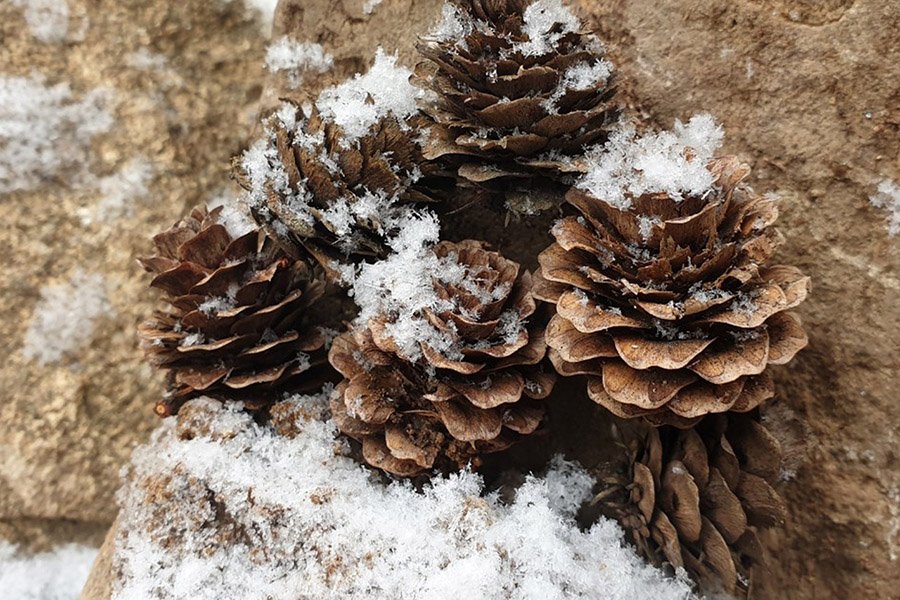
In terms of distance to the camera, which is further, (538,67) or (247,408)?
(247,408)

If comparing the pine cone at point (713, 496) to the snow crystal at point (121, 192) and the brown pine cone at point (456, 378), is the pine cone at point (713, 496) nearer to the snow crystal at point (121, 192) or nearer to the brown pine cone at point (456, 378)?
the brown pine cone at point (456, 378)

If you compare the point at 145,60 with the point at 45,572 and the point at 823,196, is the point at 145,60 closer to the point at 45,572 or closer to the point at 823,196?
the point at 45,572

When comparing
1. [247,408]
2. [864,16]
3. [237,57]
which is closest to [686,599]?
[247,408]

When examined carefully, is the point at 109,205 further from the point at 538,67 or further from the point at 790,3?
the point at 790,3

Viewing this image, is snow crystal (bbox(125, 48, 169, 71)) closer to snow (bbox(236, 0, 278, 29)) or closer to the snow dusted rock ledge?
snow (bbox(236, 0, 278, 29))

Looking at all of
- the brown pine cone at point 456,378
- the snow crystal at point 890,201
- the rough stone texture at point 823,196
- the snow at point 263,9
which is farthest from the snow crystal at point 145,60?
the snow crystal at point 890,201

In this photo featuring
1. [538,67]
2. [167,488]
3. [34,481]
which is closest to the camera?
[538,67]
